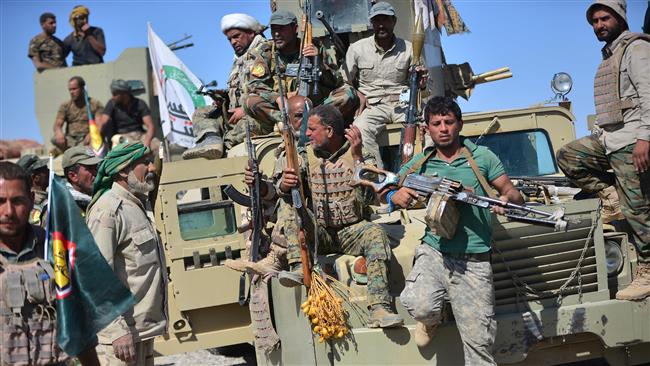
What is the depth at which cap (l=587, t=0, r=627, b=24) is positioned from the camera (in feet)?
21.5

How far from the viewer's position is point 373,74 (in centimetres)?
841

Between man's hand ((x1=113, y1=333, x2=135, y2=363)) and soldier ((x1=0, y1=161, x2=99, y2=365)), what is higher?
soldier ((x1=0, y1=161, x2=99, y2=365))

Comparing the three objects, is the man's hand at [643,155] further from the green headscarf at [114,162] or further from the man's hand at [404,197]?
the green headscarf at [114,162]

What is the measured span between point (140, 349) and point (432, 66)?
4.29 m

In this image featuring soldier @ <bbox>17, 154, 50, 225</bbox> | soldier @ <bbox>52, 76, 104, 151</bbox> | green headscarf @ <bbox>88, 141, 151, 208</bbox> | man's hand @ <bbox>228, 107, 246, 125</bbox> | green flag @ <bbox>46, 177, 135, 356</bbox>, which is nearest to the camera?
green flag @ <bbox>46, 177, 135, 356</bbox>

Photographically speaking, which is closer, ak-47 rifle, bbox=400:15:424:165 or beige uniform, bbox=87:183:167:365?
beige uniform, bbox=87:183:167:365

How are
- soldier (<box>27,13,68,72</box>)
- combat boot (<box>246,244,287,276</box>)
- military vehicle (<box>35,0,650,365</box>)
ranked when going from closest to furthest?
military vehicle (<box>35,0,650,365</box>)
combat boot (<box>246,244,287,276</box>)
soldier (<box>27,13,68,72</box>)

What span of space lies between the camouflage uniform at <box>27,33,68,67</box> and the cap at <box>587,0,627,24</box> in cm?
1352

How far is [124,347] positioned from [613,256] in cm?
316

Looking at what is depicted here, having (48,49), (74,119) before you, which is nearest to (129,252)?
(74,119)

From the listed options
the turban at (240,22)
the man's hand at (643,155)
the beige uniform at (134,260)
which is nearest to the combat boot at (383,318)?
the beige uniform at (134,260)

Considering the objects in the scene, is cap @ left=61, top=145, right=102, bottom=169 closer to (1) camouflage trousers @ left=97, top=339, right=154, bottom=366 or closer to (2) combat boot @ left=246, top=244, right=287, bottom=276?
(2) combat boot @ left=246, top=244, right=287, bottom=276

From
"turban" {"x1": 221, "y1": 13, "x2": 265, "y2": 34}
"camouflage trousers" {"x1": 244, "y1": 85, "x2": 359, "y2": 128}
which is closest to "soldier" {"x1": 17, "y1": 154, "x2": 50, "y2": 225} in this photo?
"camouflage trousers" {"x1": 244, "y1": 85, "x2": 359, "y2": 128}

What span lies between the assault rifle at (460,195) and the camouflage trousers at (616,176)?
3.53 ft
